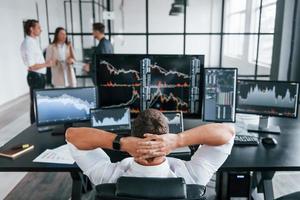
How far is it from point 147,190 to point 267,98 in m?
1.30

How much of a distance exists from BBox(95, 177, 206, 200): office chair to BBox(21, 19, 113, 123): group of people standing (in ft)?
10.4

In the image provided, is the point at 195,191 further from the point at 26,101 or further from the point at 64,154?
the point at 26,101

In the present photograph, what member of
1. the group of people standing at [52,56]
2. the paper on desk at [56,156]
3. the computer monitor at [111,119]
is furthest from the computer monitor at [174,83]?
the group of people standing at [52,56]

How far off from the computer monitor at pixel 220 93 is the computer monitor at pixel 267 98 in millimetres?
74

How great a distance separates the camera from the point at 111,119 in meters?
1.90

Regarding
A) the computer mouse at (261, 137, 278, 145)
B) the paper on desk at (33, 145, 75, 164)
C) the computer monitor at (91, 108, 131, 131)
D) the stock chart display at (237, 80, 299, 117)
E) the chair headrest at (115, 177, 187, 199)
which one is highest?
the stock chart display at (237, 80, 299, 117)

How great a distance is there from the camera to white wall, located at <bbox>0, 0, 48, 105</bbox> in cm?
537

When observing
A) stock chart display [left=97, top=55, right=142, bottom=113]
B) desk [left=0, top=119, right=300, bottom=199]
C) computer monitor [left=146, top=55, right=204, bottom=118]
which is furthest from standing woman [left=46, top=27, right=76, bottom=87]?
computer monitor [left=146, top=55, right=204, bottom=118]

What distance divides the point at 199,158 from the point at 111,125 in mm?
947

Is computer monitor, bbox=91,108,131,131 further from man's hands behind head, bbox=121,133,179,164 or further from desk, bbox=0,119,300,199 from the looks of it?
man's hands behind head, bbox=121,133,179,164

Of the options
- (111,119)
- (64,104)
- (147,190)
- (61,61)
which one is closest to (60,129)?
(64,104)

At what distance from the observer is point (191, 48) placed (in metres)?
4.84

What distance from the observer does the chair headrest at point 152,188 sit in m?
0.85

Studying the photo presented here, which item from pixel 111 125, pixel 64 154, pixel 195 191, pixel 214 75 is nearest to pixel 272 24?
pixel 214 75
